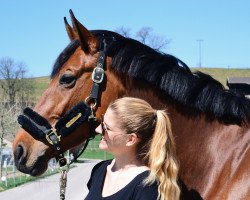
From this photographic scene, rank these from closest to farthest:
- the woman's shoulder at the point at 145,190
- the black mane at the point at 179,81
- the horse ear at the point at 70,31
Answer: the woman's shoulder at the point at 145,190
the black mane at the point at 179,81
the horse ear at the point at 70,31

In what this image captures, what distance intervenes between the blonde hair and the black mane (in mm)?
616

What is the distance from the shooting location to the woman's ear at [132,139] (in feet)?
8.39

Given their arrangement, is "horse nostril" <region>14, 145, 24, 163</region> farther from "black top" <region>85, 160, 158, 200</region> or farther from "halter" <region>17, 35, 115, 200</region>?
"black top" <region>85, 160, 158, 200</region>

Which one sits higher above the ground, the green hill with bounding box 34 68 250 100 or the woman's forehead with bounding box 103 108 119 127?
the woman's forehead with bounding box 103 108 119 127

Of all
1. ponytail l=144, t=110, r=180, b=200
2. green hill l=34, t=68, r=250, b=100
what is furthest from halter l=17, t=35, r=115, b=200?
green hill l=34, t=68, r=250, b=100

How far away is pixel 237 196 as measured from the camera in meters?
2.75

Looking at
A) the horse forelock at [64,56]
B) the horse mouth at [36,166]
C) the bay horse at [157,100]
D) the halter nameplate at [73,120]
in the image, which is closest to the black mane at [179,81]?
the bay horse at [157,100]

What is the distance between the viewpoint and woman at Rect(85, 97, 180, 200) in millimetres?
2453

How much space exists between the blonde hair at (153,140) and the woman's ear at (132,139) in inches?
0.8

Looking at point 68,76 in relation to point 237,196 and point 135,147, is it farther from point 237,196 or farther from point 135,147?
point 237,196

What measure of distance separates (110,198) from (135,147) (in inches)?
12.8

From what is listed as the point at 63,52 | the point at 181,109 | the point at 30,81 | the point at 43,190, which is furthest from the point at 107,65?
the point at 30,81

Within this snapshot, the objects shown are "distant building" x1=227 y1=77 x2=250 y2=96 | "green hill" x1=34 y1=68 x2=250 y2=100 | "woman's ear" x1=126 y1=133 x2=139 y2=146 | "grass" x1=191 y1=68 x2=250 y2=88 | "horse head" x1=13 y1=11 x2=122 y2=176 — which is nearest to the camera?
"woman's ear" x1=126 y1=133 x2=139 y2=146

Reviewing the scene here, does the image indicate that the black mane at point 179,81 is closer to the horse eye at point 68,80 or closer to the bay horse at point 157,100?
Answer: the bay horse at point 157,100
